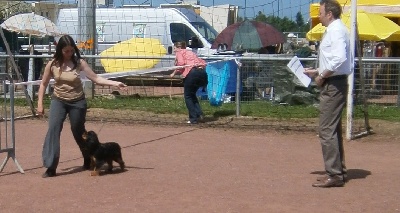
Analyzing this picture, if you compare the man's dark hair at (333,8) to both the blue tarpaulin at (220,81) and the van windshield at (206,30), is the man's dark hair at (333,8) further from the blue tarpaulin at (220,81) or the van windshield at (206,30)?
the van windshield at (206,30)

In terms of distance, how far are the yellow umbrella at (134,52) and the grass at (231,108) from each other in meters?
0.76

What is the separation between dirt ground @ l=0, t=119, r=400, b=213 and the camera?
822 centimetres

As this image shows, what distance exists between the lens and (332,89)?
9039mm

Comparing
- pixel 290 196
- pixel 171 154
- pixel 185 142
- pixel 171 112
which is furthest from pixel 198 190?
pixel 171 112

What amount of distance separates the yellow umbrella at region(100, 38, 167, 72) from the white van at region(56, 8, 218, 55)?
1.08 ft

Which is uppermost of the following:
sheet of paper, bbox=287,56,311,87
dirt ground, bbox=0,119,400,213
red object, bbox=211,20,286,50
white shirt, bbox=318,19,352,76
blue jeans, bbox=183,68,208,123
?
red object, bbox=211,20,286,50

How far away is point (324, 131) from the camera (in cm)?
909

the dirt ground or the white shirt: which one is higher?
the white shirt

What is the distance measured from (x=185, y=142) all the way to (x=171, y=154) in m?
1.22

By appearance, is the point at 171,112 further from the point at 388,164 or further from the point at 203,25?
the point at 203,25

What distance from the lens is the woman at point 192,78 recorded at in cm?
Result: 1473

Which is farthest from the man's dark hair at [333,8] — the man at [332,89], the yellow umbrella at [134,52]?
the yellow umbrella at [134,52]

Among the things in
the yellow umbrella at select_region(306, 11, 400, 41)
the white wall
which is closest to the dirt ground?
the yellow umbrella at select_region(306, 11, 400, 41)

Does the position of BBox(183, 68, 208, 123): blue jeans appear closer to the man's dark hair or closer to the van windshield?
the man's dark hair
